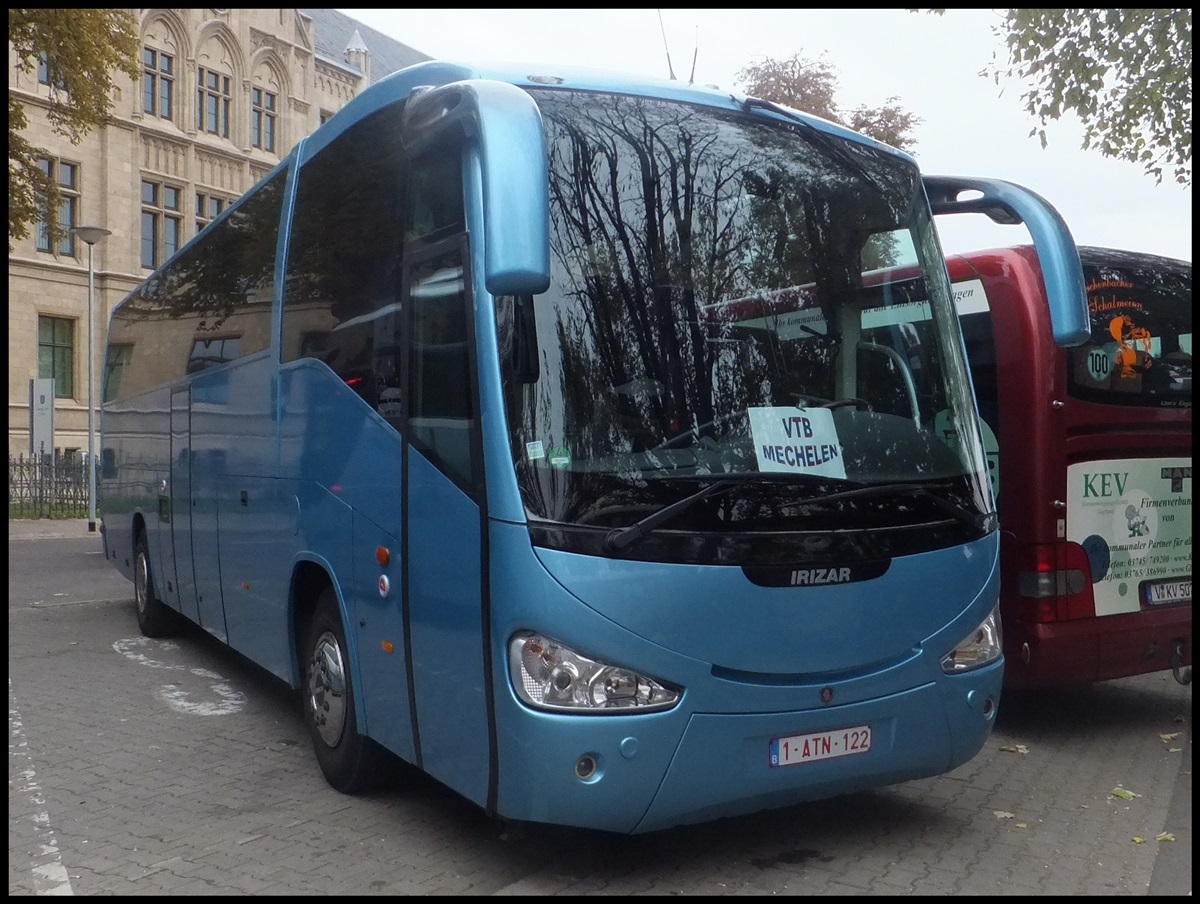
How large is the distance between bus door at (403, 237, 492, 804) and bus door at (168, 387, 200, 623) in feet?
15.4

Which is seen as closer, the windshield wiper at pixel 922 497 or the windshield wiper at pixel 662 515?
the windshield wiper at pixel 662 515

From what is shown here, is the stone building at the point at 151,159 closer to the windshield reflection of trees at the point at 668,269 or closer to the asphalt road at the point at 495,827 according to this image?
the asphalt road at the point at 495,827

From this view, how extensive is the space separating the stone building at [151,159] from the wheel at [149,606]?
27.6 meters

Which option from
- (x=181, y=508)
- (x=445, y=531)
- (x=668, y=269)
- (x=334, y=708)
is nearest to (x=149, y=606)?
(x=181, y=508)

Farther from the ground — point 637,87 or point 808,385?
point 637,87

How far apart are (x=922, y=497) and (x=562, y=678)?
5.47 feet

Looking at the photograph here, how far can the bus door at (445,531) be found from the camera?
4.64m

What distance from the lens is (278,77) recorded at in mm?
49625

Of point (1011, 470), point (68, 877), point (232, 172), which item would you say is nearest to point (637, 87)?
point (1011, 470)

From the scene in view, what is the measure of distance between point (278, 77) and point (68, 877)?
4872 centimetres

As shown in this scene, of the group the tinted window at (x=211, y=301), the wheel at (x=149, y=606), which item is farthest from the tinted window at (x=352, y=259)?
the wheel at (x=149, y=606)

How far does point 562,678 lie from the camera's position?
14.5 feet

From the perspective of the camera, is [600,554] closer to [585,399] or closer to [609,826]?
[585,399]

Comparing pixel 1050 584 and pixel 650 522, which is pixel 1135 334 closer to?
pixel 1050 584
